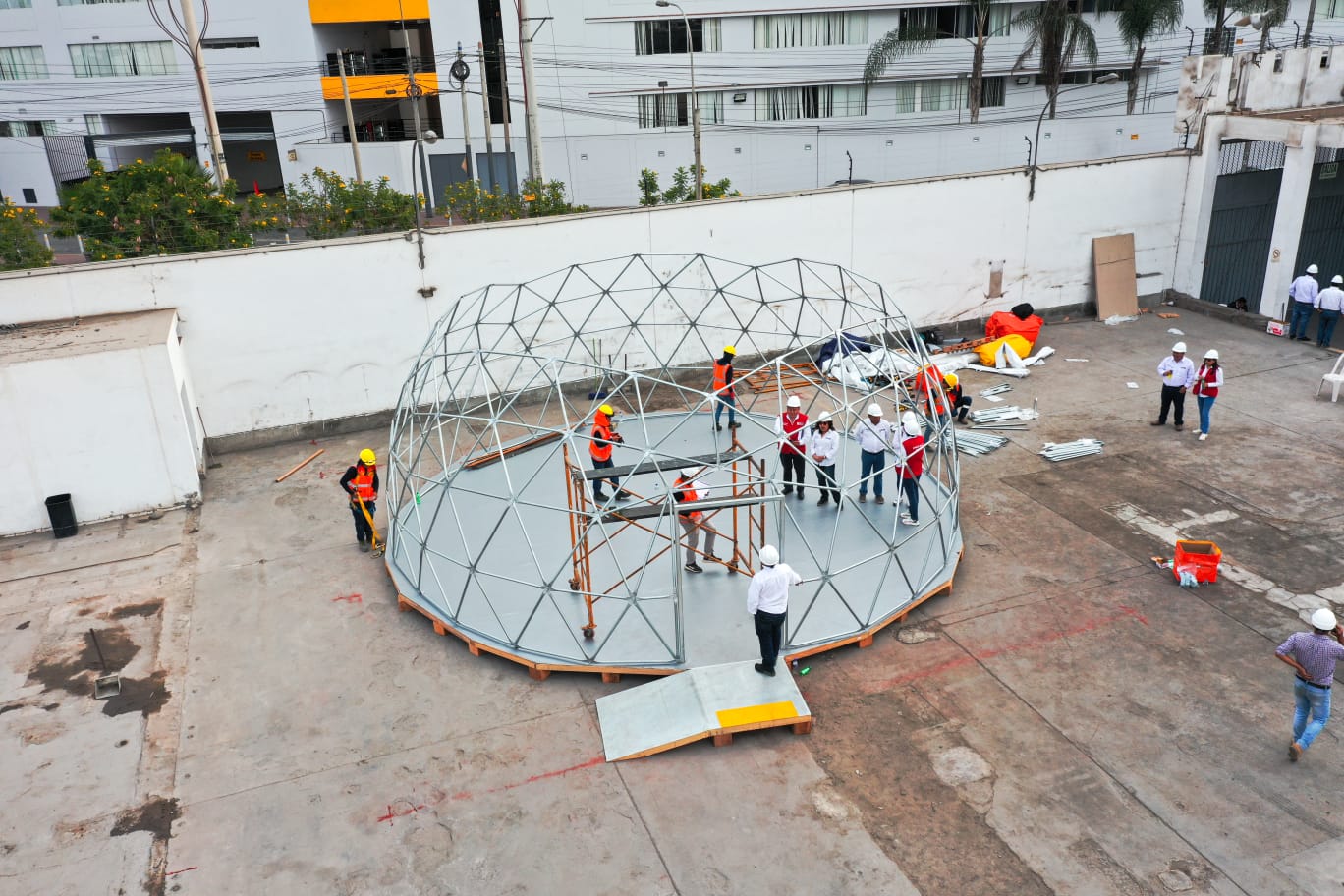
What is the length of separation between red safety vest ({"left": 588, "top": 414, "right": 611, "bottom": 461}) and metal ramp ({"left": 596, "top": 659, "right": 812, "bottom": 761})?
407 centimetres

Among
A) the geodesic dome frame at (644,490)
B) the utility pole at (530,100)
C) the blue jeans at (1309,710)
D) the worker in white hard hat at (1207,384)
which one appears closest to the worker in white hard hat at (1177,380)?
the worker in white hard hat at (1207,384)

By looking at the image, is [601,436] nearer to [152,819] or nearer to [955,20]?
[152,819]

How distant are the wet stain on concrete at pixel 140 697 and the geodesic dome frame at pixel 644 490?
2936 millimetres

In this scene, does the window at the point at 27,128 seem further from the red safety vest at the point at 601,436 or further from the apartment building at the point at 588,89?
the red safety vest at the point at 601,436

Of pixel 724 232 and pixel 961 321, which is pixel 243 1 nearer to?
pixel 724 232

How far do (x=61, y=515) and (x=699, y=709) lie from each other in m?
10.8

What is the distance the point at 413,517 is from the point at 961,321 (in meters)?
14.3

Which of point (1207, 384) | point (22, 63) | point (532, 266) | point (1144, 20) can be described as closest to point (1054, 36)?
point (1144, 20)

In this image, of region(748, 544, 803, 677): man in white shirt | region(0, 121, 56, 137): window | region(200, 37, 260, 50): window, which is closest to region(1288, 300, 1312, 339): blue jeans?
region(748, 544, 803, 677): man in white shirt

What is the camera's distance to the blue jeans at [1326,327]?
20.4 metres

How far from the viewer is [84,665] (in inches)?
463

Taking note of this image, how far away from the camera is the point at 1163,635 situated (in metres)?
11.7

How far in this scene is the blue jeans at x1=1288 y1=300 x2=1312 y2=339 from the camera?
2112 centimetres

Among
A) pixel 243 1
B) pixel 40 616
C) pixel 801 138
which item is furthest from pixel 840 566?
pixel 243 1
